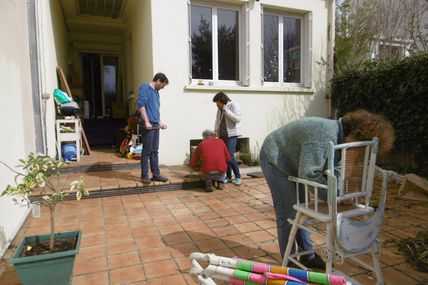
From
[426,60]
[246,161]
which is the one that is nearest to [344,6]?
[426,60]

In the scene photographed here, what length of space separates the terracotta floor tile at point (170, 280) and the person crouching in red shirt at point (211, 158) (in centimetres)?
236

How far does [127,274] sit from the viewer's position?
2363mm

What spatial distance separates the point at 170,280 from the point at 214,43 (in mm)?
5236

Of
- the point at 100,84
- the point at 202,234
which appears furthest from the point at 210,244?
the point at 100,84

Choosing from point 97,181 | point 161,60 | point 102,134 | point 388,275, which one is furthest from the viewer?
point 102,134

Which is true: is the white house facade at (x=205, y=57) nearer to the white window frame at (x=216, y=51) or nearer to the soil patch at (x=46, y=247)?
the white window frame at (x=216, y=51)

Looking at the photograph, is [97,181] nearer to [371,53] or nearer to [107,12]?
[107,12]

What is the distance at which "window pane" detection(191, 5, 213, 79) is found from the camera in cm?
640

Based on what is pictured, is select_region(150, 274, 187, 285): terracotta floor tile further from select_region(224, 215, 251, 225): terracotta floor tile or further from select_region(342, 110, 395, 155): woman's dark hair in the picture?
select_region(342, 110, 395, 155): woman's dark hair

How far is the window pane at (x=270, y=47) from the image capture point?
703cm

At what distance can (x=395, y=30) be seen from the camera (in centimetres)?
826

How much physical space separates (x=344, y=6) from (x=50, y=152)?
8.04 m

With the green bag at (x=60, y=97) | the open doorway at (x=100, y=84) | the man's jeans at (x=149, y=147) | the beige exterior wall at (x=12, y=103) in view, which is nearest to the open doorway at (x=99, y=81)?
the open doorway at (x=100, y=84)

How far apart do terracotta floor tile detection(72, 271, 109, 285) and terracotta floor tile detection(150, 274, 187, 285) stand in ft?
1.16
